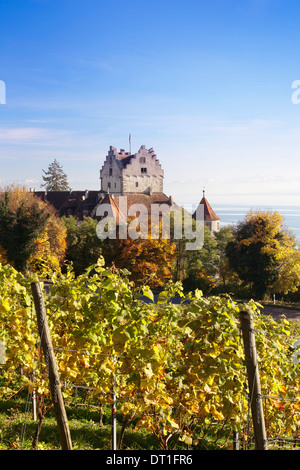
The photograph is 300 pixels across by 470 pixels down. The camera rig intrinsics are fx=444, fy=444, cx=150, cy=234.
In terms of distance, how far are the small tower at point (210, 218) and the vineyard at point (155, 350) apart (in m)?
41.0

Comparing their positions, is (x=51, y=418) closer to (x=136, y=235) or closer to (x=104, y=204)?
(x=136, y=235)

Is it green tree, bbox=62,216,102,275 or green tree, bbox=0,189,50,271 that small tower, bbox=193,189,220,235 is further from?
green tree, bbox=0,189,50,271

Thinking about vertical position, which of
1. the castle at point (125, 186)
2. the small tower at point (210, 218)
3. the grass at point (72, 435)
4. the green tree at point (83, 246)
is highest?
the castle at point (125, 186)

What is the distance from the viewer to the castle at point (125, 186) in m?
48.2

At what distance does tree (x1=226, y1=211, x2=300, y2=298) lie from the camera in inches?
1133

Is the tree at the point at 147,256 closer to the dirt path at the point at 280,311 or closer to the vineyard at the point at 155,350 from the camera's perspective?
the dirt path at the point at 280,311

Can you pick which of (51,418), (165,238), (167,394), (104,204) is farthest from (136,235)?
(167,394)

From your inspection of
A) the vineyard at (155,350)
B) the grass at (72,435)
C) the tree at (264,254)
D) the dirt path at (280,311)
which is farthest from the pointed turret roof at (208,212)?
the vineyard at (155,350)

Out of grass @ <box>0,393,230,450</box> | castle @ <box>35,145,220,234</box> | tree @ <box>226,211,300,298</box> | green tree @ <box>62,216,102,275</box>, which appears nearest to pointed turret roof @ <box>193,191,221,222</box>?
castle @ <box>35,145,220,234</box>

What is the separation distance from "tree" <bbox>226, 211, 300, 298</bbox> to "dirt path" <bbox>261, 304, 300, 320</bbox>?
126cm

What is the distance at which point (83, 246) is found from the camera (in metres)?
33.3

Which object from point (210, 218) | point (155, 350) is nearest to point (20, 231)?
point (210, 218)

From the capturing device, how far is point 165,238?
104ft

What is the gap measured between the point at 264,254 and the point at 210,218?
16595 mm
